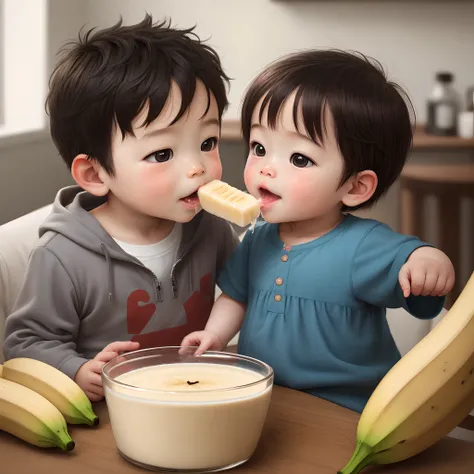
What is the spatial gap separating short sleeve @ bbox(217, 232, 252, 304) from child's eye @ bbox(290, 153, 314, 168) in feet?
0.59

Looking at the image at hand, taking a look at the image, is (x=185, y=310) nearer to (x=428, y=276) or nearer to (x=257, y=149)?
(x=257, y=149)

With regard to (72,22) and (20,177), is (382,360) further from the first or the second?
(72,22)

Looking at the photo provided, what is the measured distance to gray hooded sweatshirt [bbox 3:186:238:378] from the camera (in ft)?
4.07

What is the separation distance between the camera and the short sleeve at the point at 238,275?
4.28 ft

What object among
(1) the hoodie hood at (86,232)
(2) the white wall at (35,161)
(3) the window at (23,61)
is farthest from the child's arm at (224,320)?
(3) the window at (23,61)

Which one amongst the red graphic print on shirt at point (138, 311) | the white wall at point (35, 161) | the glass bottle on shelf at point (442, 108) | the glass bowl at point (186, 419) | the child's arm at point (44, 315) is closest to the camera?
the glass bowl at point (186, 419)

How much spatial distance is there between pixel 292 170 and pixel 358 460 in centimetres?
43

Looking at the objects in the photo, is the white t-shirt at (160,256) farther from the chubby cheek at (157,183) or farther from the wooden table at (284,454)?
the wooden table at (284,454)

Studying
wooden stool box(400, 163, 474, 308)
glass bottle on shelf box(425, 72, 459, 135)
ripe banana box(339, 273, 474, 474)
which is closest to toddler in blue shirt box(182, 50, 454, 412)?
ripe banana box(339, 273, 474, 474)

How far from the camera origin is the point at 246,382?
3.11 feet

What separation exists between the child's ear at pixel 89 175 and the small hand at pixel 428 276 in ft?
1.53

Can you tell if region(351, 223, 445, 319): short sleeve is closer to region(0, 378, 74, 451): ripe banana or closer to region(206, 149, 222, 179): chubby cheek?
region(206, 149, 222, 179): chubby cheek

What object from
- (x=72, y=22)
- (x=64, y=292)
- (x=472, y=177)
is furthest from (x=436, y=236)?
(x=64, y=292)

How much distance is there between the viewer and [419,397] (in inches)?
34.8
